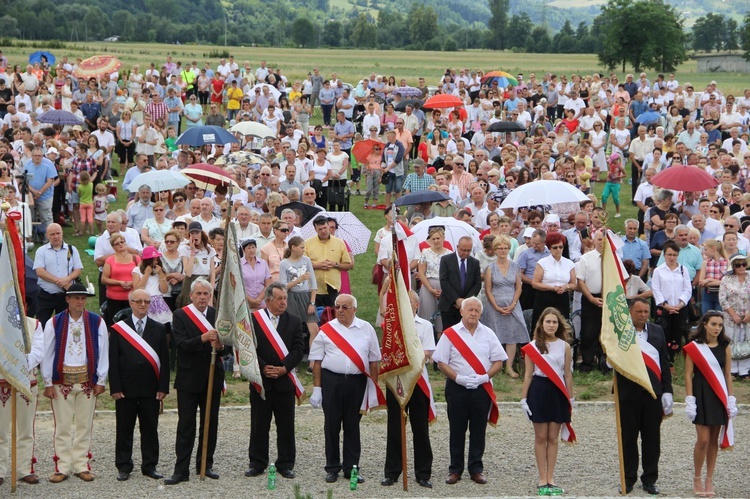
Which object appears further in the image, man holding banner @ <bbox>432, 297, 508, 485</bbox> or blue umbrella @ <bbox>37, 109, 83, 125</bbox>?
→ blue umbrella @ <bbox>37, 109, 83, 125</bbox>

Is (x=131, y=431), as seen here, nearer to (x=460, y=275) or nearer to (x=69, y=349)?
(x=69, y=349)

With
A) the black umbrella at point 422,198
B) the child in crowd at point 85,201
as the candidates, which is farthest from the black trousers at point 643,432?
the child in crowd at point 85,201

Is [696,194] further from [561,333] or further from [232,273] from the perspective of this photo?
[232,273]

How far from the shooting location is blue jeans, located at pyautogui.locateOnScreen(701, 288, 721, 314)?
51.0ft

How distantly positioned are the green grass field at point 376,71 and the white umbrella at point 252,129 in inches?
92.0

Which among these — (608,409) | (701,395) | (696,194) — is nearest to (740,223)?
(696,194)

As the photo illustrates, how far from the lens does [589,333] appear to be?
1490cm

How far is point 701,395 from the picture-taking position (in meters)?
10.9

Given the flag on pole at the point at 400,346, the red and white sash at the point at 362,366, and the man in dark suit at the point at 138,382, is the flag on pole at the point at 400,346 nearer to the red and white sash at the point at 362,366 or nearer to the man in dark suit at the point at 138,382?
the red and white sash at the point at 362,366

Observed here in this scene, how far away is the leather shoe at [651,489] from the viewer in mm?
10945

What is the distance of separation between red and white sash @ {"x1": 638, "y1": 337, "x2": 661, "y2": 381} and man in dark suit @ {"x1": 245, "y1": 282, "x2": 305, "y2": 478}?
10.3 ft

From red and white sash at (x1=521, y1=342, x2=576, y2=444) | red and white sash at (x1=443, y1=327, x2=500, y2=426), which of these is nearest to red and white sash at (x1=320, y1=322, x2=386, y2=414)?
red and white sash at (x1=443, y1=327, x2=500, y2=426)

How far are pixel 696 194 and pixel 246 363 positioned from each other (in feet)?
36.2

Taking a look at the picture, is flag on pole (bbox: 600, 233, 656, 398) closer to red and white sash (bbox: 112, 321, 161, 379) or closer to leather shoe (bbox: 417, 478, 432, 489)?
leather shoe (bbox: 417, 478, 432, 489)
